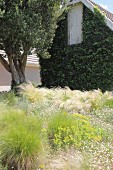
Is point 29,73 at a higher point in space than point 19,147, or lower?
lower

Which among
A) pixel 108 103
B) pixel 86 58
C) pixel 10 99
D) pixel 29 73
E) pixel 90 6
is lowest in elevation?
pixel 29 73

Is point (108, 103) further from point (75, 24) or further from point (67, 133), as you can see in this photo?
point (75, 24)

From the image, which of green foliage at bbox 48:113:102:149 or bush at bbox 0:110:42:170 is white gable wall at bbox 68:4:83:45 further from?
bush at bbox 0:110:42:170

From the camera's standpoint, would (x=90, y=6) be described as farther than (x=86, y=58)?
No

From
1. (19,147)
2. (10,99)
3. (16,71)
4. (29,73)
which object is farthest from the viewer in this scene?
(29,73)

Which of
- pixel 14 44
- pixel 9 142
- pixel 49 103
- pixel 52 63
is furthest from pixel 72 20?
pixel 9 142

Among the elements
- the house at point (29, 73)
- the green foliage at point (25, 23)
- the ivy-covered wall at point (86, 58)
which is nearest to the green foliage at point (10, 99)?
the green foliage at point (25, 23)

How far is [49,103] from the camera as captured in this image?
8492 millimetres

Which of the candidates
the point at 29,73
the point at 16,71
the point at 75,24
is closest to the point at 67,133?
the point at 16,71

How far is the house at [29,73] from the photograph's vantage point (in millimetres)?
18689

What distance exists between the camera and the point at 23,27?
1060 centimetres

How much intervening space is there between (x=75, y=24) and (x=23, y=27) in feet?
16.2

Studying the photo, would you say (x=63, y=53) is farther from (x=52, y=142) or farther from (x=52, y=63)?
(x=52, y=142)

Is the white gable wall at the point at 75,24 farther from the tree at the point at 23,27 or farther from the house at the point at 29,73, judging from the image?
the house at the point at 29,73
